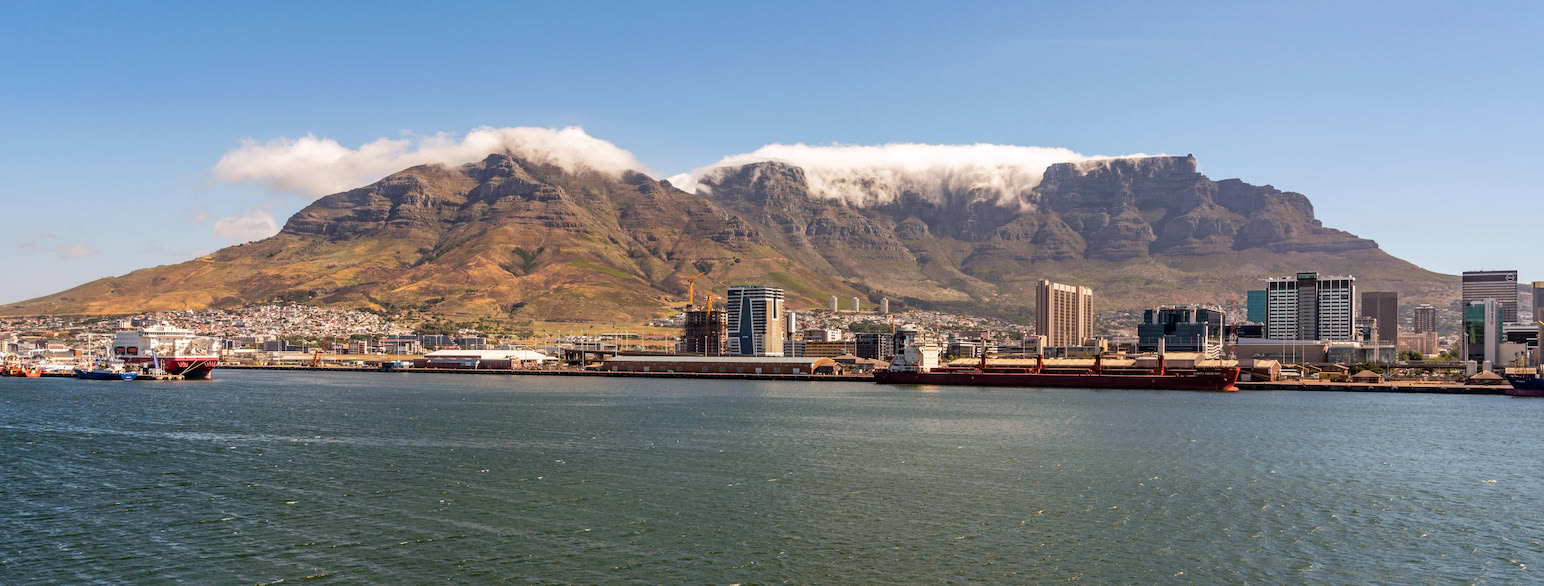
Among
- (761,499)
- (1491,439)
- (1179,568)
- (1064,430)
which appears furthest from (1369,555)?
(1491,439)

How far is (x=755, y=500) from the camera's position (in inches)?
1876

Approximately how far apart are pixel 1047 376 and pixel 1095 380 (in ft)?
23.5

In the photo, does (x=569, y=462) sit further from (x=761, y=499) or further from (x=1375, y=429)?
(x=1375, y=429)

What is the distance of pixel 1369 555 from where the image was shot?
37844 millimetres

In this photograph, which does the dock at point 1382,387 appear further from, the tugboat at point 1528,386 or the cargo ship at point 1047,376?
the cargo ship at point 1047,376

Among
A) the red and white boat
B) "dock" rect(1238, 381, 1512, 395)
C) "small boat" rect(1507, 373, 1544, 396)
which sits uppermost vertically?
the red and white boat

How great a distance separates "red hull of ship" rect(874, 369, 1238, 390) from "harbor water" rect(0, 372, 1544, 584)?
6797cm

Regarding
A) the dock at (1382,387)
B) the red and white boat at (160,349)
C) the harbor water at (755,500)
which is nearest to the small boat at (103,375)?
the red and white boat at (160,349)

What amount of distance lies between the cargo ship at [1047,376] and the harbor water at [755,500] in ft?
224

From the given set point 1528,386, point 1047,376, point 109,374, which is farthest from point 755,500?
point 109,374

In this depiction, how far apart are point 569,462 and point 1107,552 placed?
103 feet

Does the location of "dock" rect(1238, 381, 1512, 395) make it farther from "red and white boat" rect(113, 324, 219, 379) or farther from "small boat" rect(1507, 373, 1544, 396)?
"red and white boat" rect(113, 324, 219, 379)

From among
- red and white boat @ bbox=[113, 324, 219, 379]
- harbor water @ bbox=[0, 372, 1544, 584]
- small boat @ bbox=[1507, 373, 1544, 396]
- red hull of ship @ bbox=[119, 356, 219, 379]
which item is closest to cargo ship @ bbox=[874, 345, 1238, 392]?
small boat @ bbox=[1507, 373, 1544, 396]

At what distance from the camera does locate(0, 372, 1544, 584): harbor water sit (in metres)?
35.2
